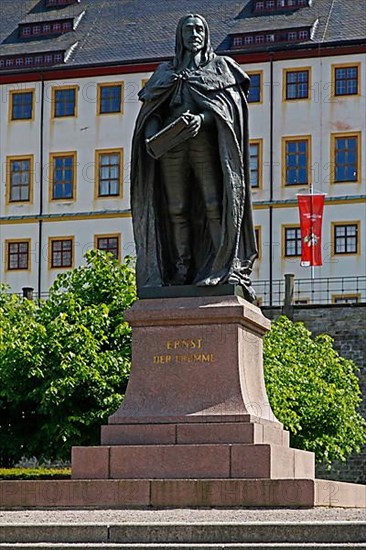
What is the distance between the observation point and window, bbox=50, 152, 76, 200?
55.6 meters

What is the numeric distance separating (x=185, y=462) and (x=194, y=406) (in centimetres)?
70

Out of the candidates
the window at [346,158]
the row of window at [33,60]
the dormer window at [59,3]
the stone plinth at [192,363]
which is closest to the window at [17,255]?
the row of window at [33,60]

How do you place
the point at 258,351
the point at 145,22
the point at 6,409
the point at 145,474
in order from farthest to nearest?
the point at 145,22 → the point at 6,409 → the point at 258,351 → the point at 145,474

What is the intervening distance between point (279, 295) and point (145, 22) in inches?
498

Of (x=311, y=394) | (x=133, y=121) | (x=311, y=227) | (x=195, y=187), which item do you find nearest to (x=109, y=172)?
(x=133, y=121)

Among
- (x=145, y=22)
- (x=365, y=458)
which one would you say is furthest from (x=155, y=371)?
(x=145, y=22)

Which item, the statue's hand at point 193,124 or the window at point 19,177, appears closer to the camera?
Result: the statue's hand at point 193,124

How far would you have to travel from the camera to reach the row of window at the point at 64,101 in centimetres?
5550

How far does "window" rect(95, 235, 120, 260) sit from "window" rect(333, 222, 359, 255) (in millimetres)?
8115

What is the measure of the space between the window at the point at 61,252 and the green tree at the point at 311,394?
64.1 ft

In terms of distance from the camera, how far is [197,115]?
13664 millimetres

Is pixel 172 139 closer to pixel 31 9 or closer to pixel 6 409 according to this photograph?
pixel 6 409

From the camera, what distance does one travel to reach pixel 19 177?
5625 cm

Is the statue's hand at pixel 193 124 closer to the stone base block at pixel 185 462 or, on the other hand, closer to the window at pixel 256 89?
the stone base block at pixel 185 462
